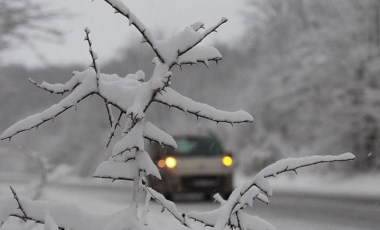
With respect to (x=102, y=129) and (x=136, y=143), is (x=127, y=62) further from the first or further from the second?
(x=136, y=143)

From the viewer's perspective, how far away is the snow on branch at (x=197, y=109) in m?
1.95

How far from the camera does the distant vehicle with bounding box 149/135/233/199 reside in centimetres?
1539

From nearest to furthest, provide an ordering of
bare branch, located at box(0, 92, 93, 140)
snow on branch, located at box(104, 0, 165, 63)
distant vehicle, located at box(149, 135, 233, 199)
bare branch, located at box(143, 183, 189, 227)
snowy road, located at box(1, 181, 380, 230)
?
snow on branch, located at box(104, 0, 165, 63)
bare branch, located at box(0, 92, 93, 140)
bare branch, located at box(143, 183, 189, 227)
snowy road, located at box(1, 181, 380, 230)
distant vehicle, located at box(149, 135, 233, 199)

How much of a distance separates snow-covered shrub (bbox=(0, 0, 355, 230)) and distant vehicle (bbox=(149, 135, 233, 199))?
43.1ft

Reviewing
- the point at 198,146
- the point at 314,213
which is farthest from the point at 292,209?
the point at 198,146

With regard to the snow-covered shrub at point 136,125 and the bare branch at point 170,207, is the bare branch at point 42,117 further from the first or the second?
the bare branch at point 170,207

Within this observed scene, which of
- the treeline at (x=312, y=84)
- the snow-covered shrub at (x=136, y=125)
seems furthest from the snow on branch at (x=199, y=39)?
the treeline at (x=312, y=84)

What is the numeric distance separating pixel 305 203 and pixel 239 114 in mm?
13243

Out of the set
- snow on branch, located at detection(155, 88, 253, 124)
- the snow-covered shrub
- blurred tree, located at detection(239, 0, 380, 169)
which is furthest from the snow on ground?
blurred tree, located at detection(239, 0, 380, 169)

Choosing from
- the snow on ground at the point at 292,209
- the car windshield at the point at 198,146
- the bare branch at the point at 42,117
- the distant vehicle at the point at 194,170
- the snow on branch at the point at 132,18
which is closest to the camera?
the snow on branch at the point at 132,18

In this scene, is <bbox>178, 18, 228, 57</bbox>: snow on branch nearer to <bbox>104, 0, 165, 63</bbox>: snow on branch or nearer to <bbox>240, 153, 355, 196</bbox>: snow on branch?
<bbox>104, 0, 165, 63</bbox>: snow on branch

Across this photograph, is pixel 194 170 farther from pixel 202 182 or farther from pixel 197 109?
pixel 197 109

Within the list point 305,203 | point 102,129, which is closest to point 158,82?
point 305,203

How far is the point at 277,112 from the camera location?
1191 inches
